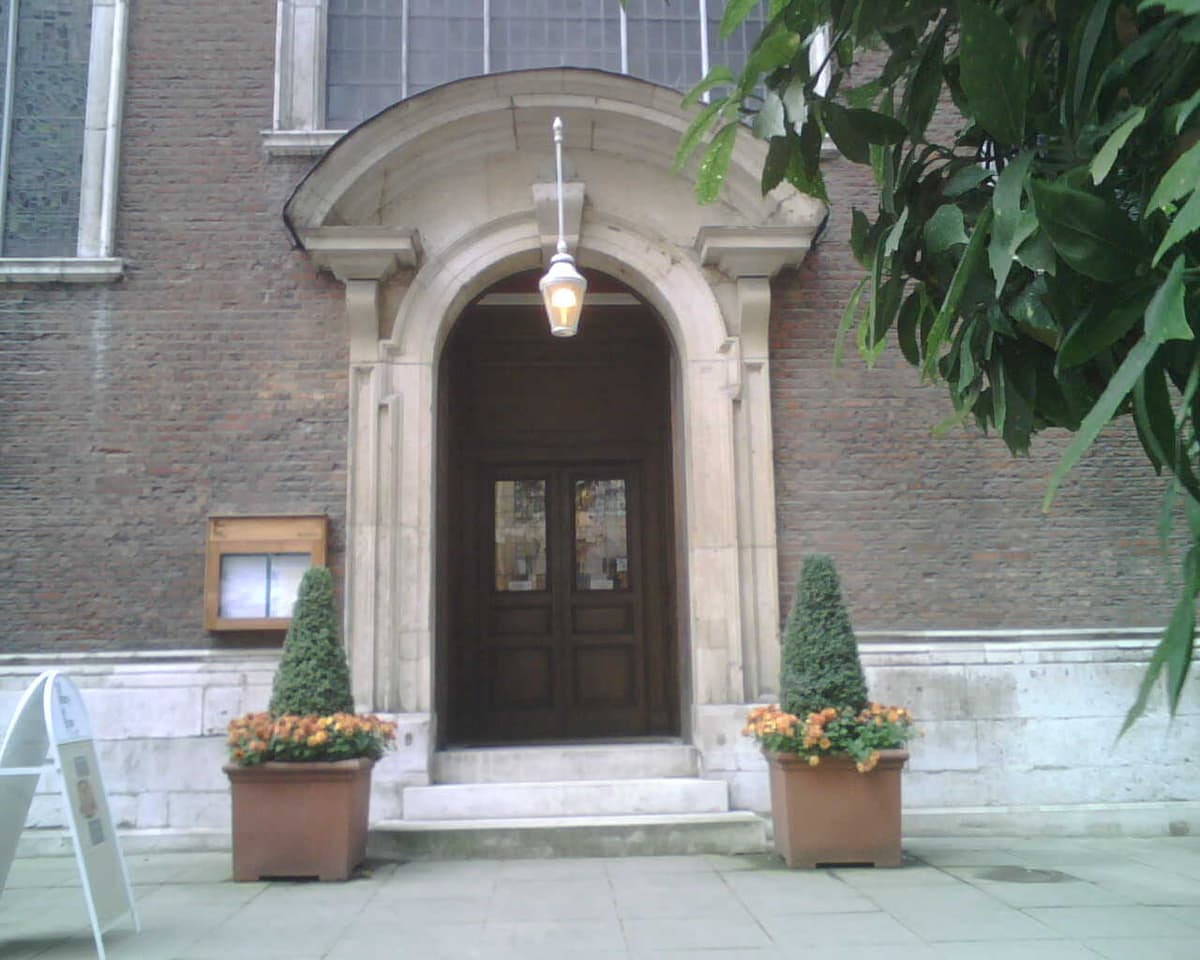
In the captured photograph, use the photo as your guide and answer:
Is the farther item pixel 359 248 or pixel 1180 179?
pixel 359 248

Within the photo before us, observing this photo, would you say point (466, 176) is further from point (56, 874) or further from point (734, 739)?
point (56, 874)

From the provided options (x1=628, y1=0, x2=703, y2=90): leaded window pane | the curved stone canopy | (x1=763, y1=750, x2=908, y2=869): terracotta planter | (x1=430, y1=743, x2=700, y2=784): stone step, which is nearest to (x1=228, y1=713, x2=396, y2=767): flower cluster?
(x1=430, y1=743, x2=700, y2=784): stone step

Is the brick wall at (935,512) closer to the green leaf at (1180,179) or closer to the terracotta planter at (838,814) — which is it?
the terracotta planter at (838,814)

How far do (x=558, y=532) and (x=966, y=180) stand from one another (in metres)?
8.11

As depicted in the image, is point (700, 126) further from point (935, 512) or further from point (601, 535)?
point (601, 535)

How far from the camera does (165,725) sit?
810 cm

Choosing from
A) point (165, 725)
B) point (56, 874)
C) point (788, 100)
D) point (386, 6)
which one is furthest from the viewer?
point (386, 6)

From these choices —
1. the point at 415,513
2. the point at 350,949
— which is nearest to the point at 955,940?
the point at 350,949

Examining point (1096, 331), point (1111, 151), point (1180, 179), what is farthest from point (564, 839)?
point (1180, 179)

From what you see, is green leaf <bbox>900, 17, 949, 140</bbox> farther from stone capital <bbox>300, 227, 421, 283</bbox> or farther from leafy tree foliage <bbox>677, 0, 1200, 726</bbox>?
stone capital <bbox>300, 227, 421, 283</bbox>

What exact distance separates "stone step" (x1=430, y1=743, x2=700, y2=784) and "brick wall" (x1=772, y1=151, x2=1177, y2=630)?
1.51m

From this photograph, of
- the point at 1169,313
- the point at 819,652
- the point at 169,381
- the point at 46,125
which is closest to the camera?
the point at 1169,313

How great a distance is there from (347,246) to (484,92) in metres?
1.62

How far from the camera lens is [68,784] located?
512cm
